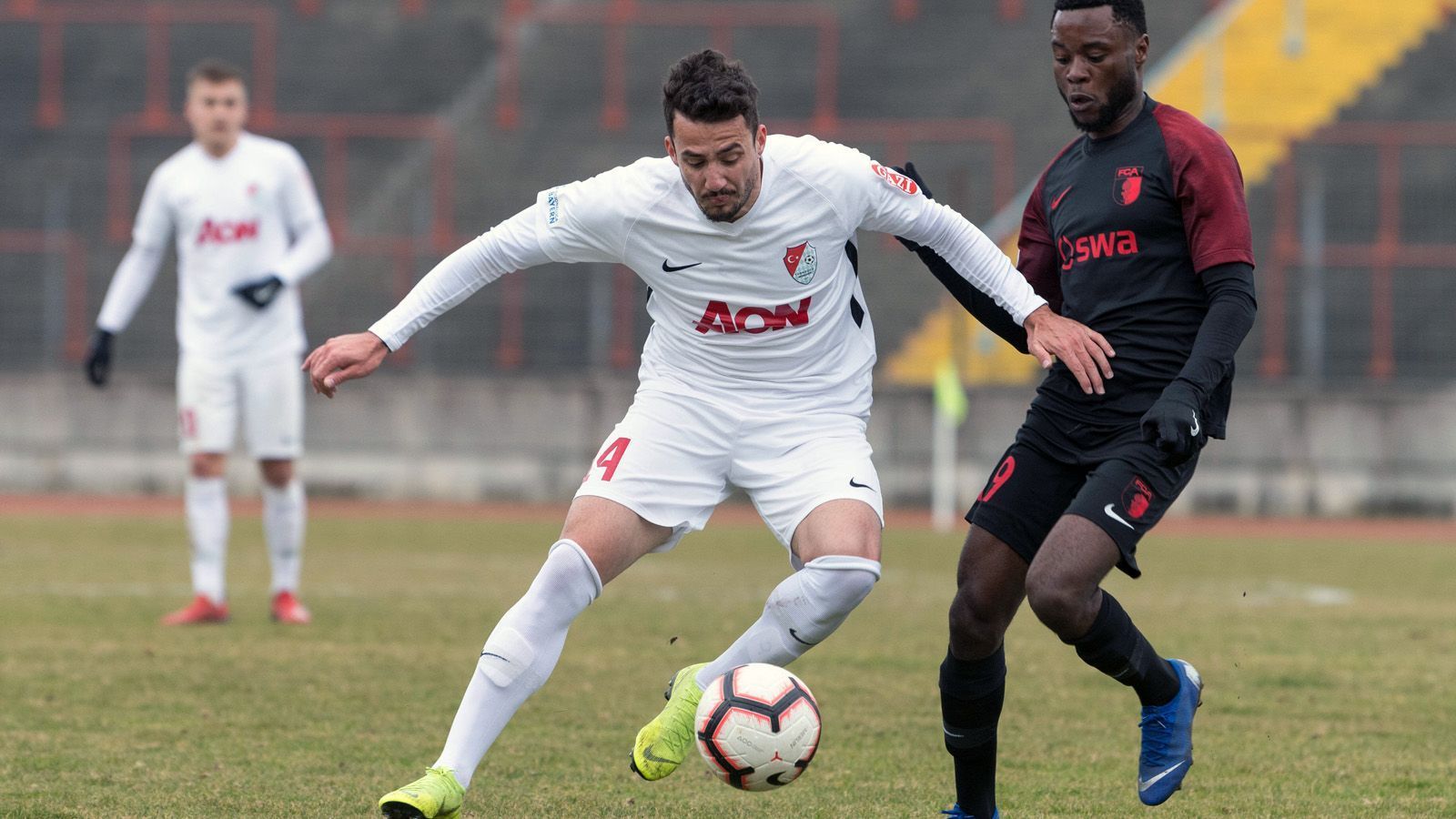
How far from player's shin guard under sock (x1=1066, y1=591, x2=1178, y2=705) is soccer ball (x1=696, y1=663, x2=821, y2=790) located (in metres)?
0.73

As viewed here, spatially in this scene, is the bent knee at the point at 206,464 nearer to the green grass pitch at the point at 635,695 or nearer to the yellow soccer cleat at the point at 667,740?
the green grass pitch at the point at 635,695

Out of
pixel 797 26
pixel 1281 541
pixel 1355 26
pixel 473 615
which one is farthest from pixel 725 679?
pixel 1355 26

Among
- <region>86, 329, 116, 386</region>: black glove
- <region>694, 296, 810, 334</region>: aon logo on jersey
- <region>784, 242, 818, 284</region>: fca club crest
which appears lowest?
<region>86, 329, 116, 386</region>: black glove

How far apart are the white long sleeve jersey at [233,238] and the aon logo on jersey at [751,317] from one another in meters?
4.59

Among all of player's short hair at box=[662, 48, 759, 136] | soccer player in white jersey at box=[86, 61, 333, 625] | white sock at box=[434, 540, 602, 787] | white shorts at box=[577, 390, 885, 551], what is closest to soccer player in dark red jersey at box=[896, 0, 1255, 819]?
white shorts at box=[577, 390, 885, 551]

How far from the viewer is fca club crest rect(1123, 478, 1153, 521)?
15.2 feet

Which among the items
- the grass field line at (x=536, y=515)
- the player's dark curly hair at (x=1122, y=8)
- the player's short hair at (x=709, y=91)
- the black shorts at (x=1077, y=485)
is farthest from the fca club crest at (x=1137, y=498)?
the grass field line at (x=536, y=515)

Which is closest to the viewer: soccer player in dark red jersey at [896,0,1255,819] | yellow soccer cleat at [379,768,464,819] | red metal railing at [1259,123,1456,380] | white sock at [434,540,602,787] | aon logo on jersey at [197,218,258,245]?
yellow soccer cleat at [379,768,464,819]

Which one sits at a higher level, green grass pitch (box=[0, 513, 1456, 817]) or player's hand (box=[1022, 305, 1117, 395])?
player's hand (box=[1022, 305, 1117, 395])

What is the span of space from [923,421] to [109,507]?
7.96 m

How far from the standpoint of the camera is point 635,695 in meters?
6.85

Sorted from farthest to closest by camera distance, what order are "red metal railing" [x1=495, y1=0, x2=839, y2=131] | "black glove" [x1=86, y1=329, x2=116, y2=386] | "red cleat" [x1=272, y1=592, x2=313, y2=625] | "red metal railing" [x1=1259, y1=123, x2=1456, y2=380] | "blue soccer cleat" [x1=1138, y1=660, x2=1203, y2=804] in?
"red metal railing" [x1=495, y1=0, x2=839, y2=131] → "red metal railing" [x1=1259, y1=123, x2=1456, y2=380] → "black glove" [x1=86, y1=329, x2=116, y2=386] → "red cleat" [x1=272, y1=592, x2=313, y2=625] → "blue soccer cleat" [x1=1138, y1=660, x2=1203, y2=804]

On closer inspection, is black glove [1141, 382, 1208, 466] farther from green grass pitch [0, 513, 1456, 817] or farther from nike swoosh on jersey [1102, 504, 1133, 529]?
green grass pitch [0, 513, 1456, 817]

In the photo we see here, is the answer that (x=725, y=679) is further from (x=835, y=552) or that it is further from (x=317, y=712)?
(x=317, y=712)
